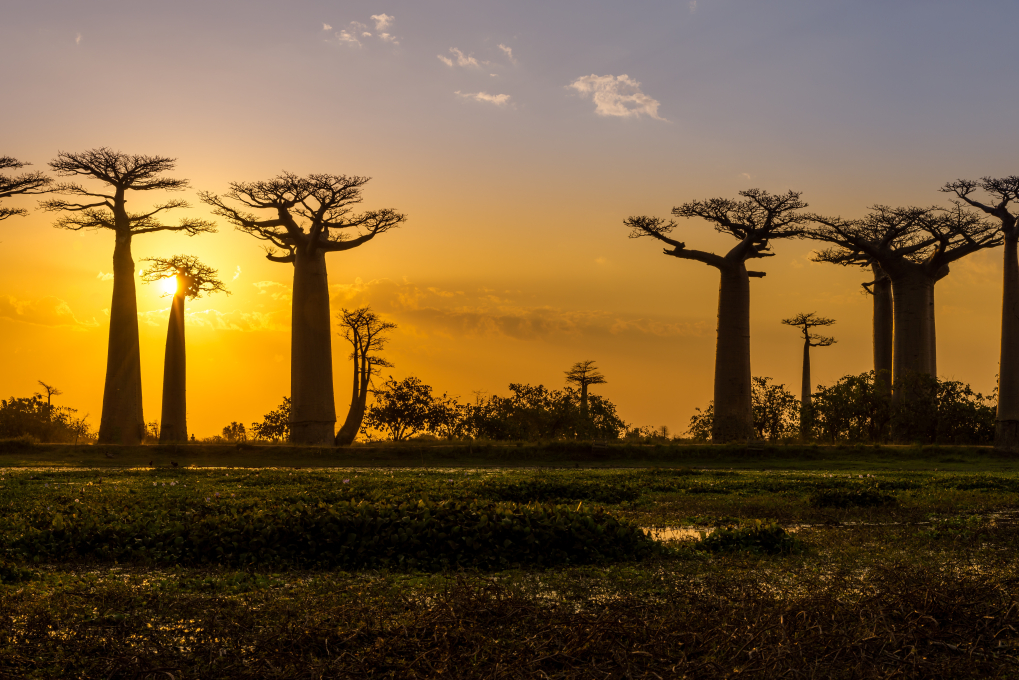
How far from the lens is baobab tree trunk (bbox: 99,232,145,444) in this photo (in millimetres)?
29391

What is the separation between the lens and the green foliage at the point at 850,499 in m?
10.8

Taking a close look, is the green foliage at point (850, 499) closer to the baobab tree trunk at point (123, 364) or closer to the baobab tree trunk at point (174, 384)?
the baobab tree trunk at point (123, 364)

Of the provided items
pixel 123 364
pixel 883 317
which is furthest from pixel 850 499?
pixel 883 317

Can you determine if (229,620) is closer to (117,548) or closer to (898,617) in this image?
(117,548)

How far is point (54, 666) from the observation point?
13.8 feet

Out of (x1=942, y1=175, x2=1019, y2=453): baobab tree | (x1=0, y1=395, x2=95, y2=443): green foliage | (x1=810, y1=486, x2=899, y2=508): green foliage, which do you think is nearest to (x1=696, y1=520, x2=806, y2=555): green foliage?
(x1=810, y1=486, x2=899, y2=508): green foliage

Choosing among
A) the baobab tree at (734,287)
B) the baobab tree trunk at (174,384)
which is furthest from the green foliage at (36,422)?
the baobab tree at (734,287)

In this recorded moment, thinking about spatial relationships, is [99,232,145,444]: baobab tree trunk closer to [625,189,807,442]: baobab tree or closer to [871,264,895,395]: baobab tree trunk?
[625,189,807,442]: baobab tree

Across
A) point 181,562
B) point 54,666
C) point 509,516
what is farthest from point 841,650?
point 181,562

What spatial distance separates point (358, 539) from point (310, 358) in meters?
22.1

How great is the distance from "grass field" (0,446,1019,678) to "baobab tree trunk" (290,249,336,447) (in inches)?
675

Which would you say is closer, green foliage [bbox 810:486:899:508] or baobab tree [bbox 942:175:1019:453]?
green foliage [bbox 810:486:899:508]

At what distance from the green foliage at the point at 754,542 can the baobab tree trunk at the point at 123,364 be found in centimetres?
2699

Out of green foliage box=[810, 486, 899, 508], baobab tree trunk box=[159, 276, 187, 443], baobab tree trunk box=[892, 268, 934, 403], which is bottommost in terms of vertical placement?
green foliage box=[810, 486, 899, 508]
